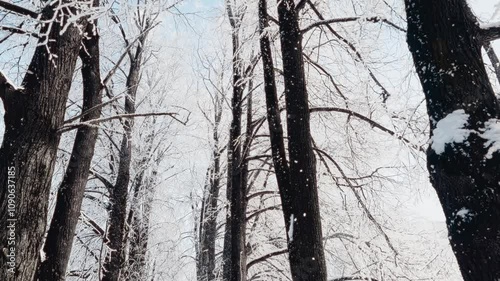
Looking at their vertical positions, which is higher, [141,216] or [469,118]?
[141,216]

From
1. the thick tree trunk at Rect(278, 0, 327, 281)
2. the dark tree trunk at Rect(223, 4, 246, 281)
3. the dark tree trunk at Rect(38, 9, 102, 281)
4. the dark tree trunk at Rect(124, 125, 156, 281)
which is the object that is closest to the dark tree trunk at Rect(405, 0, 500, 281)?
the thick tree trunk at Rect(278, 0, 327, 281)

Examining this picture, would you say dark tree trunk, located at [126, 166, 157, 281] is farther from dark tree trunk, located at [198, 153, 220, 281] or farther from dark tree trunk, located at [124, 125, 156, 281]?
dark tree trunk, located at [198, 153, 220, 281]

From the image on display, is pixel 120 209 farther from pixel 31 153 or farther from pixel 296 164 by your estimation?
pixel 31 153

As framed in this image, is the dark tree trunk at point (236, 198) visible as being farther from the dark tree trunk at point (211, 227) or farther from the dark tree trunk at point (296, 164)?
the dark tree trunk at point (211, 227)

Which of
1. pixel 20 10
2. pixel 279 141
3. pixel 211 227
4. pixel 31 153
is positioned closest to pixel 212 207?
pixel 211 227

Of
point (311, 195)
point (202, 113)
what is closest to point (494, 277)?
point (311, 195)

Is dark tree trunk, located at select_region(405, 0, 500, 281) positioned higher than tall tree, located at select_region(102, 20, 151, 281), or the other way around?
tall tree, located at select_region(102, 20, 151, 281)

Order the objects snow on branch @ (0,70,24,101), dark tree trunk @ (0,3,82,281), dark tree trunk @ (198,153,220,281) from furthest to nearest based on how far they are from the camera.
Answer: dark tree trunk @ (198,153,220,281), snow on branch @ (0,70,24,101), dark tree trunk @ (0,3,82,281)

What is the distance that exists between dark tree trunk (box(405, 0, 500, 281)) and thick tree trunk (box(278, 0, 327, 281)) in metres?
1.86

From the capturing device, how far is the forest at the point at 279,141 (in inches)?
83.4

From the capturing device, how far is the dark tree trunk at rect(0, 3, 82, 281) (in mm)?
2283

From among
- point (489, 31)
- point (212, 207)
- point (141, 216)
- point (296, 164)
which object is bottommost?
point (489, 31)

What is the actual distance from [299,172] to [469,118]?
2.19 meters

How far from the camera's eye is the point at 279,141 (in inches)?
182
